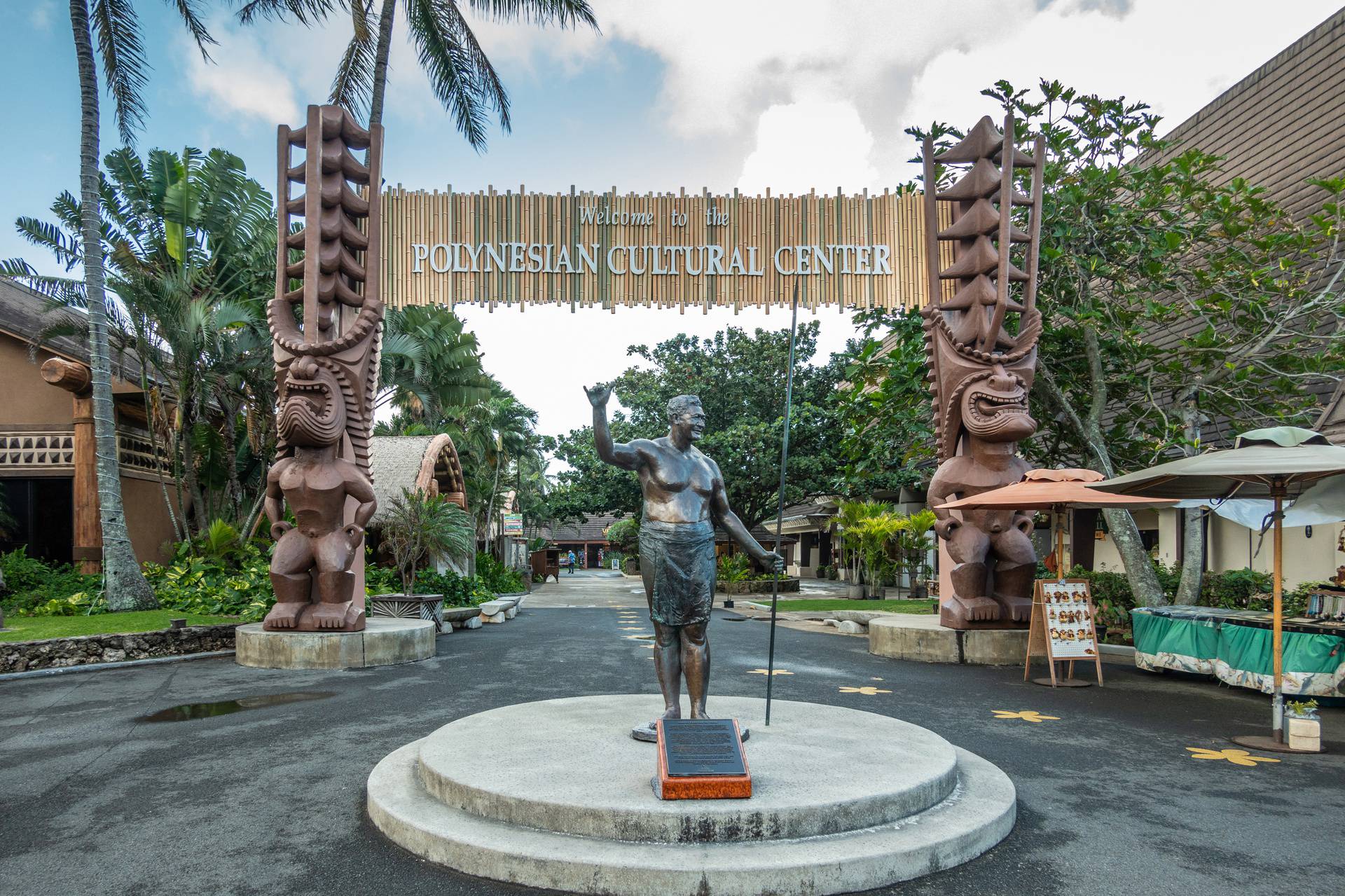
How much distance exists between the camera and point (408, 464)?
19344 millimetres

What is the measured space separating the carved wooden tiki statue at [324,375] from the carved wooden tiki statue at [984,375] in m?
7.22

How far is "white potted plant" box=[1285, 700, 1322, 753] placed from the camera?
645cm

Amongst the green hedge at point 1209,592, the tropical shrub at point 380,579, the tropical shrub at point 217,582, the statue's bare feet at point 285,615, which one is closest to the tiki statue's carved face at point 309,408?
the statue's bare feet at point 285,615

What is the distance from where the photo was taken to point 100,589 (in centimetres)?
1466

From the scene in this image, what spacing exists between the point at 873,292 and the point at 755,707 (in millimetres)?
8397

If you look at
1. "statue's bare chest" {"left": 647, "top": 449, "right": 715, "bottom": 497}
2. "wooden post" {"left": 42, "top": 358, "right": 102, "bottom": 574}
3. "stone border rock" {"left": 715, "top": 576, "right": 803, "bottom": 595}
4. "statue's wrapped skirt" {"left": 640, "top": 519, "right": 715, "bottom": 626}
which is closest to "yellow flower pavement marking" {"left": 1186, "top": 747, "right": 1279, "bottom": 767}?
"statue's wrapped skirt" {"left": 640, "top": 519, "right": 715, "bottom": 626}

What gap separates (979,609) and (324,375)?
27.6 feet

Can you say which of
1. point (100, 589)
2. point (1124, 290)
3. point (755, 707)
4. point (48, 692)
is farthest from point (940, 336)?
point (100, 589)

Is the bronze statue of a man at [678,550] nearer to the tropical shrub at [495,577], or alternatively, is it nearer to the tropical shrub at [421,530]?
the tropical shrub at [421,530]

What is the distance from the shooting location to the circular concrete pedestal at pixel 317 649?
1041 cm

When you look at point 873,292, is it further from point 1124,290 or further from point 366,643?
point 366,643

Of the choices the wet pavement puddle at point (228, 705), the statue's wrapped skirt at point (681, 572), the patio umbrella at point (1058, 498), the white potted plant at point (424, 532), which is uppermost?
the patio umbrella at point (1058, 498)

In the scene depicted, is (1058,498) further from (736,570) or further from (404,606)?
(736,570)

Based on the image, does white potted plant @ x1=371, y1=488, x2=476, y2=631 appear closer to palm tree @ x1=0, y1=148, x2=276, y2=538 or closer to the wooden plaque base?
palm tree @ x1=0, y1=148, x2=276, y2=538
